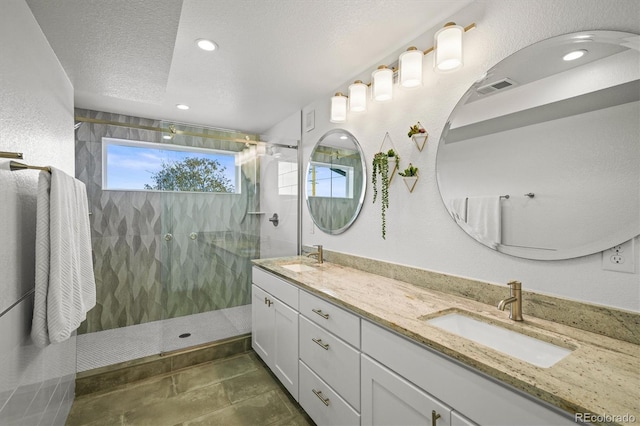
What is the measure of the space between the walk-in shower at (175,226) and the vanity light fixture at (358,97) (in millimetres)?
1108

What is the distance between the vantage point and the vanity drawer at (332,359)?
1.36 meters

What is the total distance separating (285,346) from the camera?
78.7 inches

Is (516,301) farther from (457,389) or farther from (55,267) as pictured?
(55,267)

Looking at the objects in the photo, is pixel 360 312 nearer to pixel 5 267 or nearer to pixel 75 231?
pixel 5 267

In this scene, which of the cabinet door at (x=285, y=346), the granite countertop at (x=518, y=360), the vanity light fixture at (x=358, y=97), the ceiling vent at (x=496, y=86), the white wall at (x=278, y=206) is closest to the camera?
the granite countertop at (x=518, y=360)

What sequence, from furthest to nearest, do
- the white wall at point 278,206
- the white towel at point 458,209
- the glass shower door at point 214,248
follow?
the white wall at point 278,206
the glass shower door at point 214,248
the white towel at point 458,209

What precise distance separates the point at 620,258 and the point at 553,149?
1.52 feet

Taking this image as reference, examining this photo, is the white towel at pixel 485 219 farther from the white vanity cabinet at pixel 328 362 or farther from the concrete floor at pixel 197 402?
the concrete floor at pixel 197 402

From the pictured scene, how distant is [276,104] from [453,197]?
6.57ft

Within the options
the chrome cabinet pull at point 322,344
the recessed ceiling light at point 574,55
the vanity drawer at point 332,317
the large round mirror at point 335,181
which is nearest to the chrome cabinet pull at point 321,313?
the vanity drawer at point 332,317

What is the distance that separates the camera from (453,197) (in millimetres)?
1526

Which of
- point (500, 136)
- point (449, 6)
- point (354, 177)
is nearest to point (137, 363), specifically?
point (354, 177)

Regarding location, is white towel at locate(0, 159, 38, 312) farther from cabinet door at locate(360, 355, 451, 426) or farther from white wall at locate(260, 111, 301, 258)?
white wall at locate(260, 111, 301, 258)

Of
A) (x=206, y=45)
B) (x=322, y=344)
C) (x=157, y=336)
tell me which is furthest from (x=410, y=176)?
(x=157, y=336)
